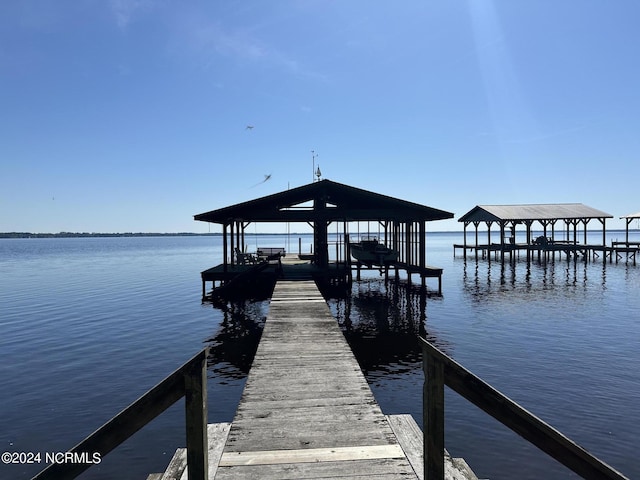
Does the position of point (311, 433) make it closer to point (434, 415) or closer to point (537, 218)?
point (434, 415)

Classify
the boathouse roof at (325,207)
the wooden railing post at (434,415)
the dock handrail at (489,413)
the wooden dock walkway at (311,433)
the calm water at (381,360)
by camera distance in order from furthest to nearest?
the boathouse roof at (325,207) < the calm water at (381,360) < the wooden dock walkway at (311,433) < the wooden railing post at (434,415) < the dock handrail at (489,413)

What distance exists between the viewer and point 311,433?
4.74 metres

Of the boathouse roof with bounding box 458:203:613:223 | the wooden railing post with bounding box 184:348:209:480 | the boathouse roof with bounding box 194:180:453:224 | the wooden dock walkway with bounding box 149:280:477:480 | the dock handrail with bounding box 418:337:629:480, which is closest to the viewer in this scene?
the dock handrail with bounding box 418:337:629:480

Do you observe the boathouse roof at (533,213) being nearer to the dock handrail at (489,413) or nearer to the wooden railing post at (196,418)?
the dock handrail at (489,413)

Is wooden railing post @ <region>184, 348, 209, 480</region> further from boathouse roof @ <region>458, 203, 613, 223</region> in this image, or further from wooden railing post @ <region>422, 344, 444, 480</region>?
boathouse roof @ <region>458, 203, 613, 223</region>

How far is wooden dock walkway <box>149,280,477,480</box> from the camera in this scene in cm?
401

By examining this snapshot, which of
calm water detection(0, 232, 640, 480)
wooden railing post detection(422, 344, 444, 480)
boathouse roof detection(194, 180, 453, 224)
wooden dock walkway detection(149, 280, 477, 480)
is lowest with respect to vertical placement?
calm water detection(0, 232, 640, 480)

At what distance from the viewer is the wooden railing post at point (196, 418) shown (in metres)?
3.16

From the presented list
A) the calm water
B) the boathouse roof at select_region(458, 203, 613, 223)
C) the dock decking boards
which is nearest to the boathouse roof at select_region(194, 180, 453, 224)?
the calm water

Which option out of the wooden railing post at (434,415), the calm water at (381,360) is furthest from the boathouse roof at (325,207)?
the wooden railing post at (434,415)

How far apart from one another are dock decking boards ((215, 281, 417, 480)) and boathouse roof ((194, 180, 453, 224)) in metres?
14.4

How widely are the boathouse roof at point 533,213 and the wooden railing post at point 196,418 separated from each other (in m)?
48.7

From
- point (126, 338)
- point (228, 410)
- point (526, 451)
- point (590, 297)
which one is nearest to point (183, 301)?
point (126, 338)

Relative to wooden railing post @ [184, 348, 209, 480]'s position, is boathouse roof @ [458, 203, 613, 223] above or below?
above
